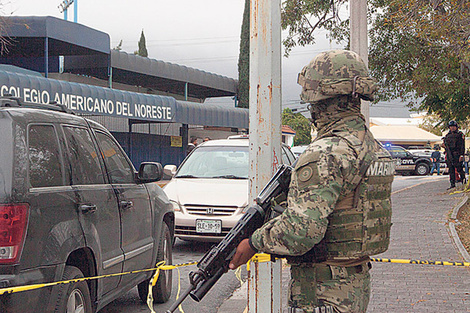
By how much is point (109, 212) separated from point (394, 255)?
4535 millimetres

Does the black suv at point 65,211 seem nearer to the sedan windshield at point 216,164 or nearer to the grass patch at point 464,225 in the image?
the sedan windshield at point 216,164

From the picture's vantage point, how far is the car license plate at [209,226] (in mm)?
8391

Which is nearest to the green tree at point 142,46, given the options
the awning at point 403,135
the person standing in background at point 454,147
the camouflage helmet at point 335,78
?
the awning at point 403,135

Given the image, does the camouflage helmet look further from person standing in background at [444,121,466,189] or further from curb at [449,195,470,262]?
person standing in background at [444,121,466,189]

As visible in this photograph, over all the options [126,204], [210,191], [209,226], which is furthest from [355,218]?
[210,191]

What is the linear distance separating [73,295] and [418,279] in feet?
13.6

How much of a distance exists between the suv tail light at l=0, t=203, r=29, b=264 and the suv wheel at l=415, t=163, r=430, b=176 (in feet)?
105

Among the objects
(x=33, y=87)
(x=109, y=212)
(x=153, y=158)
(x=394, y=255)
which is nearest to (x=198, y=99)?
(x=153, y=158)

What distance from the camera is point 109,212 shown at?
4.46 m

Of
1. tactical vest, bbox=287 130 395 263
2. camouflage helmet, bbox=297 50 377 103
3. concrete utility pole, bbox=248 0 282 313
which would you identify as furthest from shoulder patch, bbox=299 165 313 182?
concrete utility pole, bbox=248 0 282 313

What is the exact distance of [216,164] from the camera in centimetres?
997

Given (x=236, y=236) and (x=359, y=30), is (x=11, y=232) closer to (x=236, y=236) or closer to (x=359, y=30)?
(x=236, y=236)

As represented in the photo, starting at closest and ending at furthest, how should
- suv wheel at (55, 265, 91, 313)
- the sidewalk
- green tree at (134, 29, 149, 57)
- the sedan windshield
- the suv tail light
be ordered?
the suv tail light, suv wheel at (55, 265, 91, 313), the sidewalk, the sedan windshield, green tree at (134, 29, 149, 57)

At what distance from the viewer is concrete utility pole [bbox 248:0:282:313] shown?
14.2 feet
